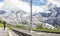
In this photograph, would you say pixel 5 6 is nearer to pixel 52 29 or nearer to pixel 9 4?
Answer: pixel 9 4

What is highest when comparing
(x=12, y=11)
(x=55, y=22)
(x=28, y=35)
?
(x=12, y=11)

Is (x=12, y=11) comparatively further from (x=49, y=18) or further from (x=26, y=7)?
(x=49, y=18)

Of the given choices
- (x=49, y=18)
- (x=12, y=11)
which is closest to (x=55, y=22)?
(x=49, y=18)

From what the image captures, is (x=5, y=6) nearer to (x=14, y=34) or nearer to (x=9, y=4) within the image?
(x=9, y=4)

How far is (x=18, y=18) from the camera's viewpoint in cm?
375

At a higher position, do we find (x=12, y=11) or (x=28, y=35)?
(x=12, y=11)

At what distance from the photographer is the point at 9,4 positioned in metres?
3.77

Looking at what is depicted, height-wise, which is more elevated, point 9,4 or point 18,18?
point 9,4

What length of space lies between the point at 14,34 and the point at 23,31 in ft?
0.88

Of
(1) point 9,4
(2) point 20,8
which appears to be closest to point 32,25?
(2) point 20,8

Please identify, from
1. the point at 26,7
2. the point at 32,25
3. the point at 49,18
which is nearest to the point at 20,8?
the point at 26,7

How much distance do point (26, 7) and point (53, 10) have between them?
25.2 inches

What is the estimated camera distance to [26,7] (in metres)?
3.76

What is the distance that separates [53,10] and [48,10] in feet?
0.40
